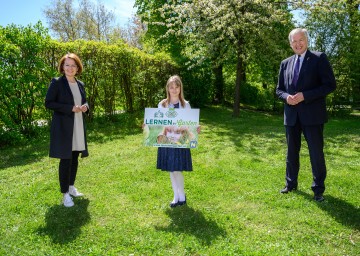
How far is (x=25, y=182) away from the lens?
19.4 feet

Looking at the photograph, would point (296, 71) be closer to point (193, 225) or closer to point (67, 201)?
point (193, 225)

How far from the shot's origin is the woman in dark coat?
465 centimetres

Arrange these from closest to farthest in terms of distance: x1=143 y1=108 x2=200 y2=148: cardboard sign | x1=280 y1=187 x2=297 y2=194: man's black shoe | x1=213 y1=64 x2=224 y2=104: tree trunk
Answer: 1. x1=143 y1=108 x2=200 y2=148: cardboard sign
2. x1=280 y1=187 x2=297 y2=194: man's black shoe
3. x1=213 y1=64 x2=224 y2=104: tree trunk

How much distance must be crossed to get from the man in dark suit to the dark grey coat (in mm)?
2941

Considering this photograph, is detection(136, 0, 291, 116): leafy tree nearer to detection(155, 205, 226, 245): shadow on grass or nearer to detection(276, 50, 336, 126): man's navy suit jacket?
detection(276, 50, 336, 126): man's navy suit jacket

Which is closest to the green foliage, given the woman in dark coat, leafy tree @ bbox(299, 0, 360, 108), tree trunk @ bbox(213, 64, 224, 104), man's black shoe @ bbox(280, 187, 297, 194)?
the woman in dark coat

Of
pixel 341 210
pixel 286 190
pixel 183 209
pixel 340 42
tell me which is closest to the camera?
pixel 341 210

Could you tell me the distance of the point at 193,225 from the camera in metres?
4.20

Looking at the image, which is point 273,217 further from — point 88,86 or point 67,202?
point 88,86

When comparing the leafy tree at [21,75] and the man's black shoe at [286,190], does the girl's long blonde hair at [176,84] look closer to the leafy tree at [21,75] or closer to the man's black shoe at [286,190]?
the man's black shoe at [286,190]

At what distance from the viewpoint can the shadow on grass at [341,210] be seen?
165 inches

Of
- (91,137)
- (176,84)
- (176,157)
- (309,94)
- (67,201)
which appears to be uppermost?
(176,84)

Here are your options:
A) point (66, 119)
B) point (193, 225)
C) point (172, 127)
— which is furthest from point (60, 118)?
point (193, 225)

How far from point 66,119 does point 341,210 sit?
12.5 ft
